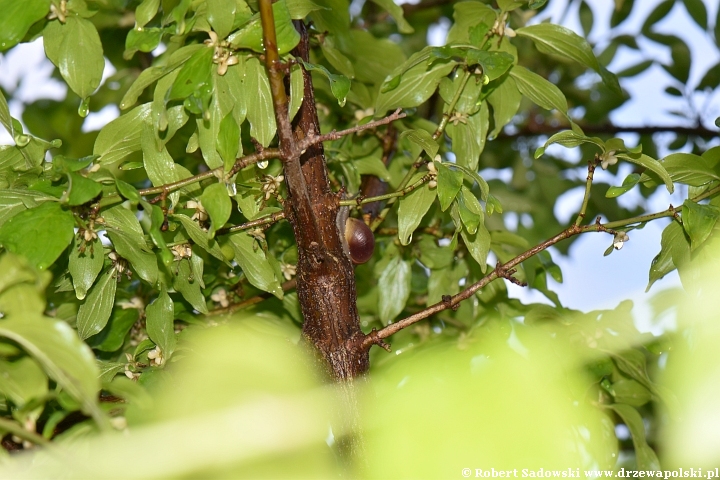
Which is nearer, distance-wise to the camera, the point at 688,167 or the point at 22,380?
the point at 22,380

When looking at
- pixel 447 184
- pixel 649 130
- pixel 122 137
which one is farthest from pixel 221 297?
pixel 649 130

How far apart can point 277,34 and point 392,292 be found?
39cm

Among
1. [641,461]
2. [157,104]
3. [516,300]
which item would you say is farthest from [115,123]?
[641,461]

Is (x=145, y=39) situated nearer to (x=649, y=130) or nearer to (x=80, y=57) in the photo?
(x=80, y=57)

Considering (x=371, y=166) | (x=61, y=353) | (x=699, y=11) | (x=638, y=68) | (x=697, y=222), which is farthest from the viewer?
(x=638, y=68)

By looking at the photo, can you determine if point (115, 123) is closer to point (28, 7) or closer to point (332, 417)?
point (28, 7)

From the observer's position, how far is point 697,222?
A: 67 cm

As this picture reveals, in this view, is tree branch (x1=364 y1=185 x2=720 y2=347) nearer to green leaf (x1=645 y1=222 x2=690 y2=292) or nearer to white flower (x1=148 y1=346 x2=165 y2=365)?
green leaf (x1=645 y1=222 x2=690 y2=292)

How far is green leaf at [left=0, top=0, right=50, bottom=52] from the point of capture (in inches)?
25.3

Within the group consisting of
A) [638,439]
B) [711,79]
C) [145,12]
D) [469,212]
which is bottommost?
[638,439]

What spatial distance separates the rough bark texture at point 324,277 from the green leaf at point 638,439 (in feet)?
1.06

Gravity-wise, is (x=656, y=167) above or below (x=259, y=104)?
below

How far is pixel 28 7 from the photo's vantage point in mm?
660

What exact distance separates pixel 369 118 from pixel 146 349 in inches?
14.6
